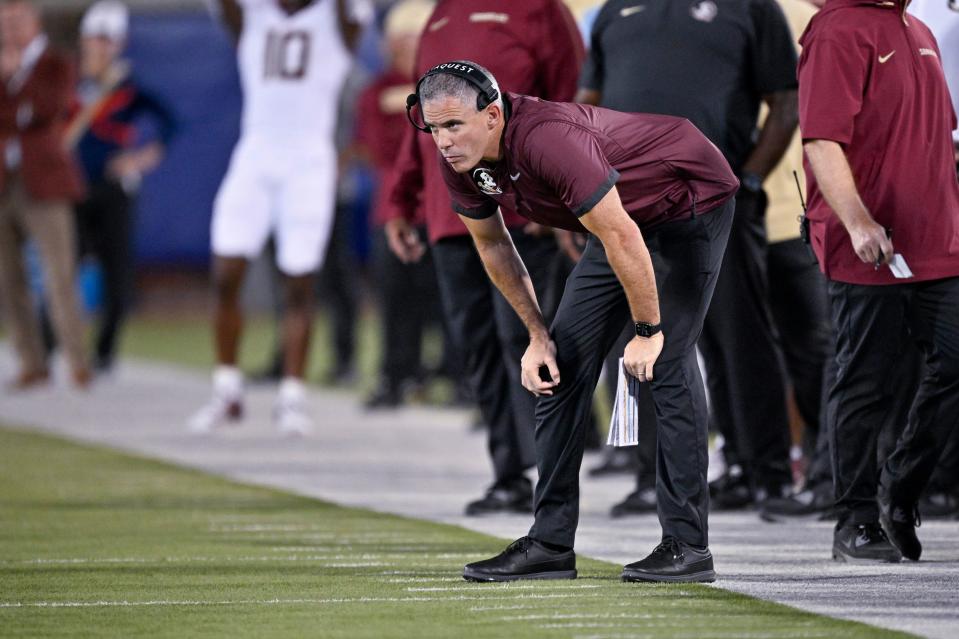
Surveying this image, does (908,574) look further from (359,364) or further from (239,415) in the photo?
(359,364)

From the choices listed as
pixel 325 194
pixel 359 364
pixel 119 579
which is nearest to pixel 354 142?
pixel 359 364

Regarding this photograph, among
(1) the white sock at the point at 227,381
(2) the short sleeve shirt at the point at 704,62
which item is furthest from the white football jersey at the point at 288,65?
(2) the short sleeve shirt at the point at 704,62

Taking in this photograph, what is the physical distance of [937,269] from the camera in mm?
5680

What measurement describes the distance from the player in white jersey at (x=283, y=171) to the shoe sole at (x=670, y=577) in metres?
5.01

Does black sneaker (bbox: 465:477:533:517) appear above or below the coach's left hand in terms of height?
below

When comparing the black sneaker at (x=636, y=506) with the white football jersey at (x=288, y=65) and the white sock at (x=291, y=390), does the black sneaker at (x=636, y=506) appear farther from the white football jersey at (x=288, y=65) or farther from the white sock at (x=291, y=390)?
the white football jersey at (x=288, y=65)

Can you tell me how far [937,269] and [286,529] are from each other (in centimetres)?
264

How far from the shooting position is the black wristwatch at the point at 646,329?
5395 millimetres

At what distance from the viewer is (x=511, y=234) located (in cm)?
725

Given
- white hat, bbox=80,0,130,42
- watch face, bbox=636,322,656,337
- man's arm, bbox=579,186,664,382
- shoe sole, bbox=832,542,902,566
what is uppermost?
white hat, bbox=80,0,130,42

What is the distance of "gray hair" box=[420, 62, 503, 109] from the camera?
206 inches

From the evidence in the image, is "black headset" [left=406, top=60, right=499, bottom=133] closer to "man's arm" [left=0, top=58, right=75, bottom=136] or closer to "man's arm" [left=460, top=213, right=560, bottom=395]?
"man's arm" [left=460, top=213, right=560, bottom=395]

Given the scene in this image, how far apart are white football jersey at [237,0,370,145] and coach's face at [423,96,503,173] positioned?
5258 mm

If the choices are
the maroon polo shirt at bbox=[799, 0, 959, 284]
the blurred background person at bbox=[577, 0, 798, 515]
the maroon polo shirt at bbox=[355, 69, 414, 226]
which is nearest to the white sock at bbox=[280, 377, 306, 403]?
the maroon polo shirt at bbox=[355, 69, 414, 226]
